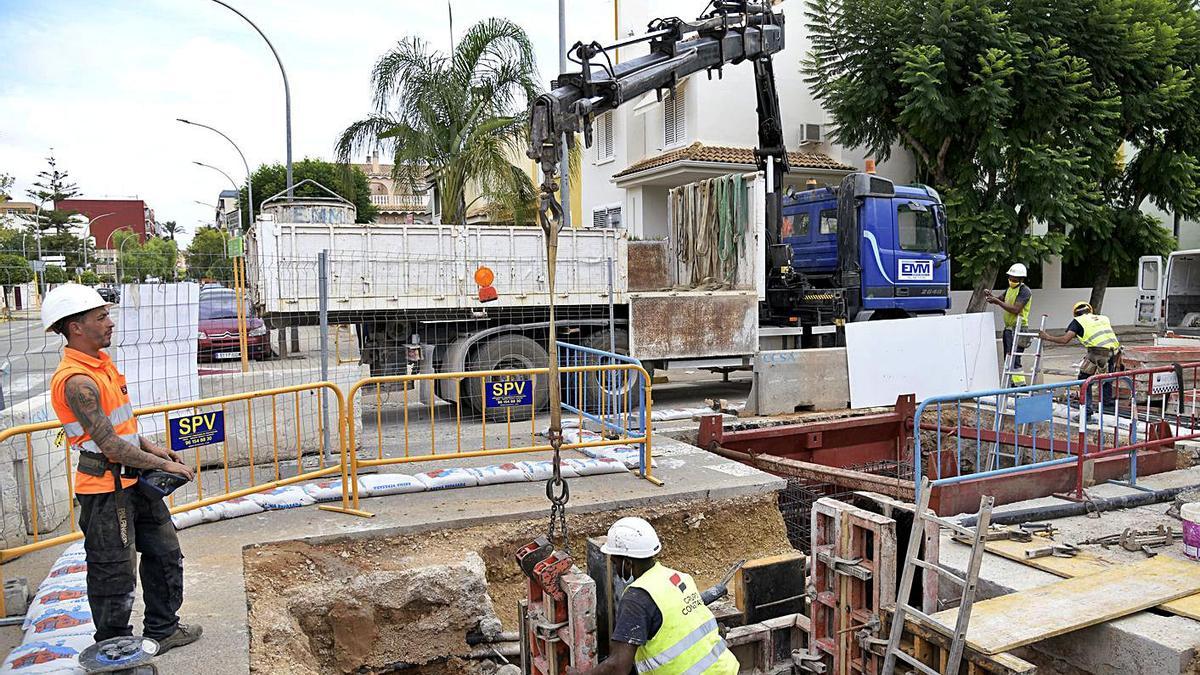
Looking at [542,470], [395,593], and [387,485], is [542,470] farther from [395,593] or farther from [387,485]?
[395,593]

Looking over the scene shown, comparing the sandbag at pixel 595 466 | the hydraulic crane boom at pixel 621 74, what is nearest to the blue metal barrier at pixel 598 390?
the sandbag at pixel 595 466

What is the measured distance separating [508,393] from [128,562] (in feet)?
11.4

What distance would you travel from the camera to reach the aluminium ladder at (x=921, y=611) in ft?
14.1

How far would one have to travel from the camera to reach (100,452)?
374 centimetres

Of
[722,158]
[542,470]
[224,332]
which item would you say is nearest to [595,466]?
[542,470]

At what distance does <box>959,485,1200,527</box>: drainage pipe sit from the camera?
664 cm

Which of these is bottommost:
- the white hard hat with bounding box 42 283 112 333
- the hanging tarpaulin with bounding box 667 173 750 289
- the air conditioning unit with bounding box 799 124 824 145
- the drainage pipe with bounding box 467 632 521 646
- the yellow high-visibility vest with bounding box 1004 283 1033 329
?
the drainage pipe with bounding box 467 632 521 646

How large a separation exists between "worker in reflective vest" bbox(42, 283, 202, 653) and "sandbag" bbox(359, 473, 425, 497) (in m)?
2.52

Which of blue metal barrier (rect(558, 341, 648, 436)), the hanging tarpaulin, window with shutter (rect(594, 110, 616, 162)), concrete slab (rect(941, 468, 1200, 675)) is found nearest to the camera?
concrete slab (rect(941, 468, 1200, 675))

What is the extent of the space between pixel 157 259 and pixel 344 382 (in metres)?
2.59

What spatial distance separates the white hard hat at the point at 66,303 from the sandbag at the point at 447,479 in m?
3.27

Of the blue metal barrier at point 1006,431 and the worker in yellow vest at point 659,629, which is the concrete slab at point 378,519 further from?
the worker in yellow vest at point 659,629

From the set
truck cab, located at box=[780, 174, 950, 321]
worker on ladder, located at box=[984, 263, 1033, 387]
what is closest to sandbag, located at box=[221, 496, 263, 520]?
truck cab, located at box=[780, 174, 950, 321]

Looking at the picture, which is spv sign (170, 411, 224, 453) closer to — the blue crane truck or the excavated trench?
the excavated trench
